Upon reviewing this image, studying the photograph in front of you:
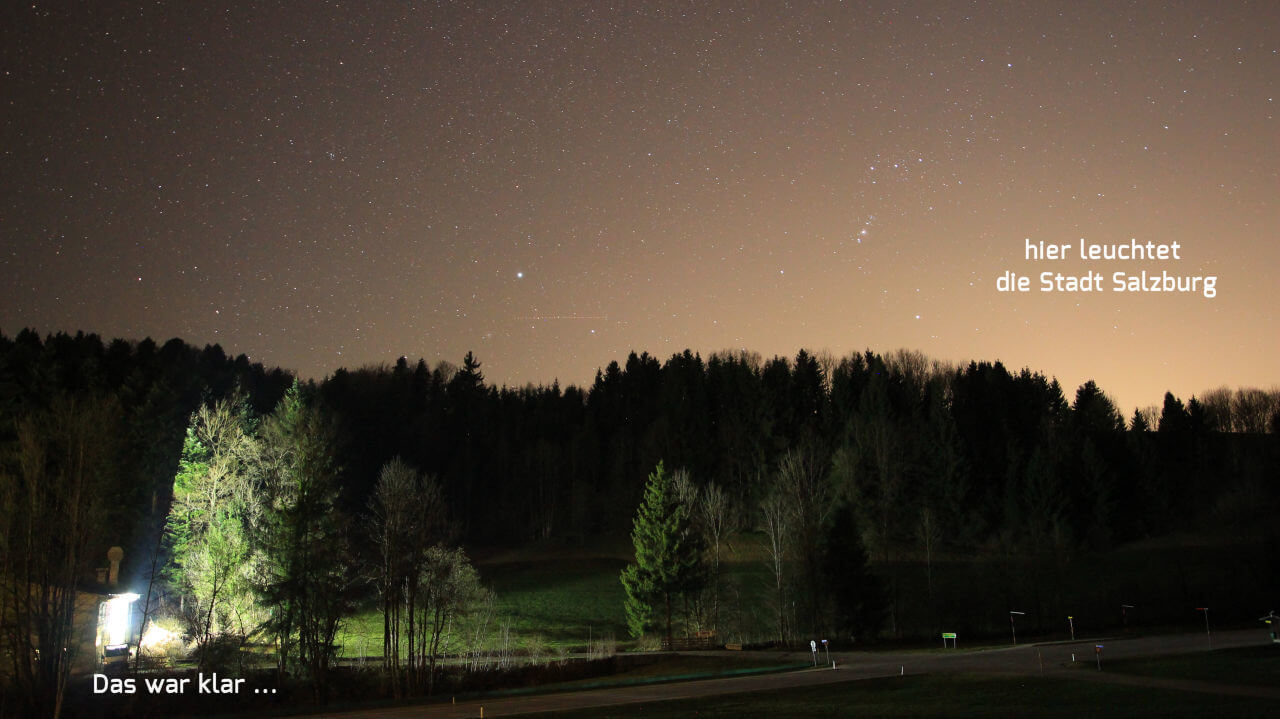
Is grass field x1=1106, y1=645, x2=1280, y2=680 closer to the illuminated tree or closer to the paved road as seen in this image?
the paved road

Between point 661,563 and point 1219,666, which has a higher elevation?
point 661,563

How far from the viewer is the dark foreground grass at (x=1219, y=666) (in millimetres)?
22047

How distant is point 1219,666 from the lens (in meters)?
24.8

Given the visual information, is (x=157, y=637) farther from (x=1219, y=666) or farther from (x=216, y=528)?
(x=1219, y=666)

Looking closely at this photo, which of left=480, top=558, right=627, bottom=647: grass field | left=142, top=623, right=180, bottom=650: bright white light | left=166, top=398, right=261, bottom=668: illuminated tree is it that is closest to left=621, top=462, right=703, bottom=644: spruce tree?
left=480, top=558, right=627, bottom=647: grass field

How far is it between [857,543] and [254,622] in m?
29.6

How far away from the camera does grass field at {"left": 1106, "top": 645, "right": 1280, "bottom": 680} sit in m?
22.1

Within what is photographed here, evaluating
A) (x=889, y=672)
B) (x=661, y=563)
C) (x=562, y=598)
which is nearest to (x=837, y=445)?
(x=562, y=598)

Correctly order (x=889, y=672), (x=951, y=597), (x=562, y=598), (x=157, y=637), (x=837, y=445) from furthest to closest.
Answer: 1. (x=837, y=445)
2. (x=562, y=598)
3. (x=951, y=597)
4. (x=157, y=637)
5. (x=889, y=672)

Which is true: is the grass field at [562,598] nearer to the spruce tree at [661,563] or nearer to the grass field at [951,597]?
the grass field at [951,597]

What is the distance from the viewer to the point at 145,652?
37062 millimetres

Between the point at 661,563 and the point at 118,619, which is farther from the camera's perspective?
the point at 661,563

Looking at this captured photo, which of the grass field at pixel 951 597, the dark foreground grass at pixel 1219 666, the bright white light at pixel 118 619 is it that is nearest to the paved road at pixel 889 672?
the dark foreground grass at pixel 1219 666

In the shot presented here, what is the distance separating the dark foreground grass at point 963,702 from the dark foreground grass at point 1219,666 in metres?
2.86
